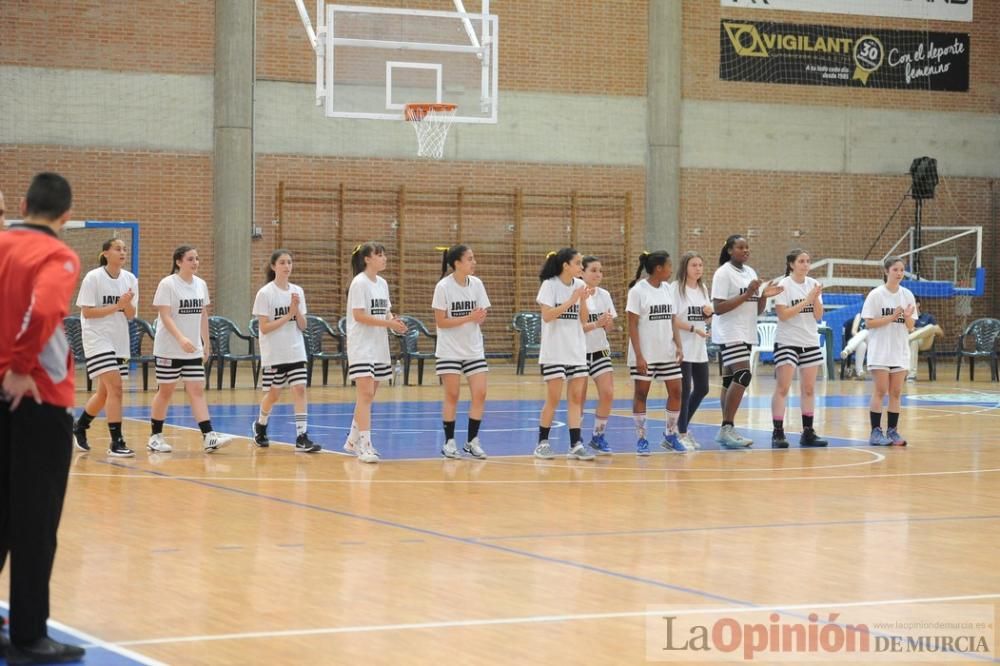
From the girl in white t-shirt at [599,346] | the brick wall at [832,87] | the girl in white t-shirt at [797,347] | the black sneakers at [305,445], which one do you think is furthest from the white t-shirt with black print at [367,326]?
the brick wall at [832,87]

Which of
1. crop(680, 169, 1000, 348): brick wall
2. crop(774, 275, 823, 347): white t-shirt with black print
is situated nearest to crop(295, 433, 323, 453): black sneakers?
crop(774, 275, 823, 347): white t-shirt with black print

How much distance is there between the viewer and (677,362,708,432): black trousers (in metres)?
13.1

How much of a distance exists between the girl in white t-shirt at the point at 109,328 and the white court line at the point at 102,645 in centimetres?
593

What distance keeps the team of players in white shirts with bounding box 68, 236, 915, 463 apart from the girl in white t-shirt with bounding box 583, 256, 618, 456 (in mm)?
13

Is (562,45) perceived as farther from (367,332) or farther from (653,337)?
(367,332)

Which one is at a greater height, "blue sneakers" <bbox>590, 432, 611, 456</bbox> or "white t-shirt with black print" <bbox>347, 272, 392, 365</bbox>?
"white t-shirt with black print" <bbox>347, 272, 392, 365</bbox>

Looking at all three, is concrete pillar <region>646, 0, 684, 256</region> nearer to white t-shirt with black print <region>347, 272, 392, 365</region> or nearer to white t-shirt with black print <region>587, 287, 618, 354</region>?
white t-shirt with black print <region>587, 287, 618, 354</region>

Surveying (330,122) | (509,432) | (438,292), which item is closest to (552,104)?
(330,122)

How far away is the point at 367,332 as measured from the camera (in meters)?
12.0

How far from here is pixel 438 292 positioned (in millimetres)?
12031

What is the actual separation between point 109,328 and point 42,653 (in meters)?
6.85

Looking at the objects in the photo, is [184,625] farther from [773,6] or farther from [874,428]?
[773,6]

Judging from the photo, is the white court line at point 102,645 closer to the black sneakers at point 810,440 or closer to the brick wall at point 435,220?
the black sneakers at point 810,440

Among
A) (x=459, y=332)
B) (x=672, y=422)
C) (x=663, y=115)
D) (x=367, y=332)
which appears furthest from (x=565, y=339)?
(x=663, y=115)
